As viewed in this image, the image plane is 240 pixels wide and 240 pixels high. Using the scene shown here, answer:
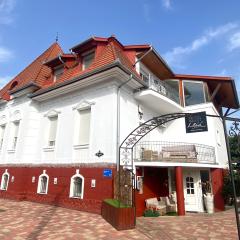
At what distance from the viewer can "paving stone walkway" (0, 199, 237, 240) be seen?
24.7 ft

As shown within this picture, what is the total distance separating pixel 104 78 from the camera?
39.8ft

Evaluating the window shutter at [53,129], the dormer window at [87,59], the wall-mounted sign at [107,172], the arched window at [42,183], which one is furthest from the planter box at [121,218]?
the dormer window at [87,59]

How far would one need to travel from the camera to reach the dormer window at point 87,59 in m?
14.3

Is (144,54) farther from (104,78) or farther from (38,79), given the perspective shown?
(38,79)

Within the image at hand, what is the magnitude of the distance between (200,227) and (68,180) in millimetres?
6844

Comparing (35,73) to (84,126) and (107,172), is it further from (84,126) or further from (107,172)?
(107,172)

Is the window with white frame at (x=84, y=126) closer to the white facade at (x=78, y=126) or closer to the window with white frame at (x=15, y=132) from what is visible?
the white facade at (x=78, y=126)

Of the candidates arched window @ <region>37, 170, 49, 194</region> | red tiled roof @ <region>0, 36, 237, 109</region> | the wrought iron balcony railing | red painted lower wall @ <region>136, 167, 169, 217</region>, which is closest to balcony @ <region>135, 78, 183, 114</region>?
the wrought iron balcony railing

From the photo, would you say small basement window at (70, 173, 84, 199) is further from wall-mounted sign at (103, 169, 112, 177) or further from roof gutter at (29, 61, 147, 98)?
roof gutter at (29, 61, 147, 98)

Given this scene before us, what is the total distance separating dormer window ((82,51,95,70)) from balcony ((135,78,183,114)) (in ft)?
11.8

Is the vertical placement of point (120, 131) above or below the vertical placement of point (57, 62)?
below

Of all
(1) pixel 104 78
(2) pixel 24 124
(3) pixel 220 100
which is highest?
(3) pixel 220 100

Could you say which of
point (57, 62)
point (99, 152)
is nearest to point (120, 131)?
point (99, 152)

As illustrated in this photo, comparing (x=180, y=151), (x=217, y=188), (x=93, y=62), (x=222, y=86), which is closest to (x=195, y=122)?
(x=180, y=151)
